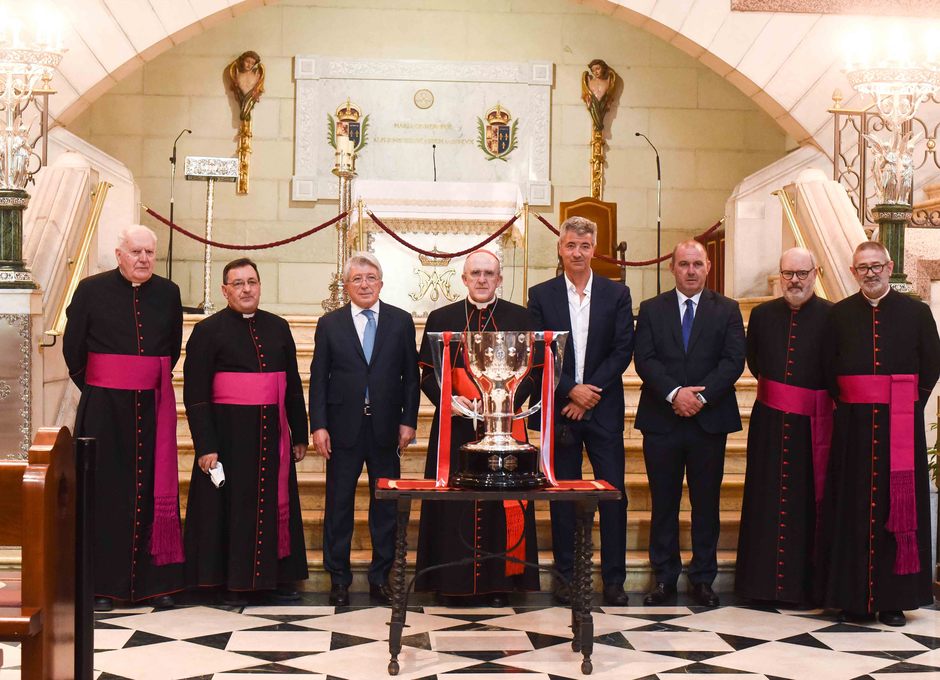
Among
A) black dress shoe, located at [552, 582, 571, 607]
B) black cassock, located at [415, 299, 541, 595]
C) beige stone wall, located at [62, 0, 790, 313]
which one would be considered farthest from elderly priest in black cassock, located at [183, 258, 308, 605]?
beige stone wall, located at [62, 0, 790, 313]

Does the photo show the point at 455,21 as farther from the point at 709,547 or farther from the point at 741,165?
the point at 709,547

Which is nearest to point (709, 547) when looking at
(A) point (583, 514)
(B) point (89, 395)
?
(A) point (583, 514)

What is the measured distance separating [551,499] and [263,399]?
1.63 meters

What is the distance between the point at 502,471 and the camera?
4219mm

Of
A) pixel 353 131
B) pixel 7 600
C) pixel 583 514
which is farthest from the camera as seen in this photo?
pixel 353 131

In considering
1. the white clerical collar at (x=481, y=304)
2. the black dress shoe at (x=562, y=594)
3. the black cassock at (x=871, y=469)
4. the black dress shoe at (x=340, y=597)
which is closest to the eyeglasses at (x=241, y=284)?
the white clerical collar at (x=481, y=304)

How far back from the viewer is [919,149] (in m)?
8.88

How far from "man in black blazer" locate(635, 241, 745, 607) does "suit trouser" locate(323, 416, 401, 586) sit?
1136 mm

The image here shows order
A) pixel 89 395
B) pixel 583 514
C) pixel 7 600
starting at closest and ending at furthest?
1. pixel 7 600
2. pixel 583 514
3. pixel 89 395

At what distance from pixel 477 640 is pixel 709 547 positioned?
123 cm

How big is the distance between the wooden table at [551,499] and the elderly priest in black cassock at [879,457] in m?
1.26

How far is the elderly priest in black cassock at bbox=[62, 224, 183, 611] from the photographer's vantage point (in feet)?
16.4

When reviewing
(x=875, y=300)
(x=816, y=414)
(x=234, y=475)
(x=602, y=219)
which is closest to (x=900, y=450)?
(x=816, y=414)

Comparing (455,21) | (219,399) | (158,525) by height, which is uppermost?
(455,21)
